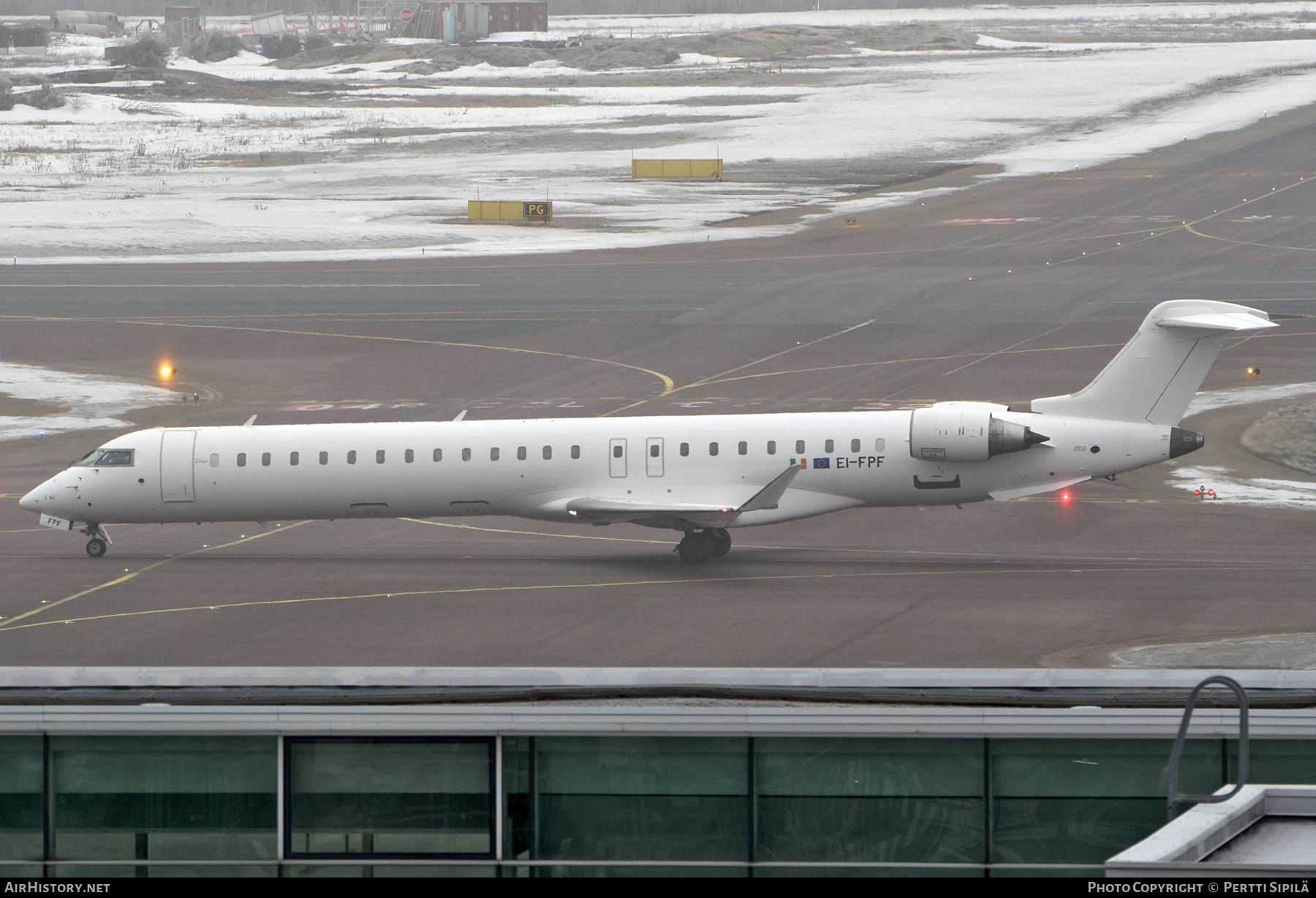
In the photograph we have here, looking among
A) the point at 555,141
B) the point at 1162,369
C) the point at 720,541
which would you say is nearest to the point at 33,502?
the point at 720,541

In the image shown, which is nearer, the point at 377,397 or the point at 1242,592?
the point at 1242,592

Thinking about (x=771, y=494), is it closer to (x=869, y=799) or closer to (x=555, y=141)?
(x=869, y=799)

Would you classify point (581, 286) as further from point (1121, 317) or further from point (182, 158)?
point (182, 158)

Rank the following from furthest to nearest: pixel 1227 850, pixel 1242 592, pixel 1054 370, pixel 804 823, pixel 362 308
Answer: pixel 362 308
pixel 1054 370
pixel 1242 592
pixel 804 823
pixel 1227 850

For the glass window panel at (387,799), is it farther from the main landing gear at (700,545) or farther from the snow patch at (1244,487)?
the snow patch at (1244,487)

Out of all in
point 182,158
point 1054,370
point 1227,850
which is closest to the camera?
point 1227,850

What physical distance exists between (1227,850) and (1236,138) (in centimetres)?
11359

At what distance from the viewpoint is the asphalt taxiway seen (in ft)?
108

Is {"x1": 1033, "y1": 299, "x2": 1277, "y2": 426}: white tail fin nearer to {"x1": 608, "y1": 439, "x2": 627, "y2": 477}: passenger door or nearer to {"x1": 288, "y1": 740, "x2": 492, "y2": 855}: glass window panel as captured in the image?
{"x1": 608, "y1": 439, "x2": 627, "y2": 477}: passenger door

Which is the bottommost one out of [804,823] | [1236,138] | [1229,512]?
[1229,512]

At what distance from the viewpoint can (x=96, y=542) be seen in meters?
41.6

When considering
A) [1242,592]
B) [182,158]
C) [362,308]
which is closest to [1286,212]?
[362,308]

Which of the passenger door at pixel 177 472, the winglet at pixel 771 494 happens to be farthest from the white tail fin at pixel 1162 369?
the passenger door at pixel 177 472

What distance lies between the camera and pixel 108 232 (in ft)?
314
